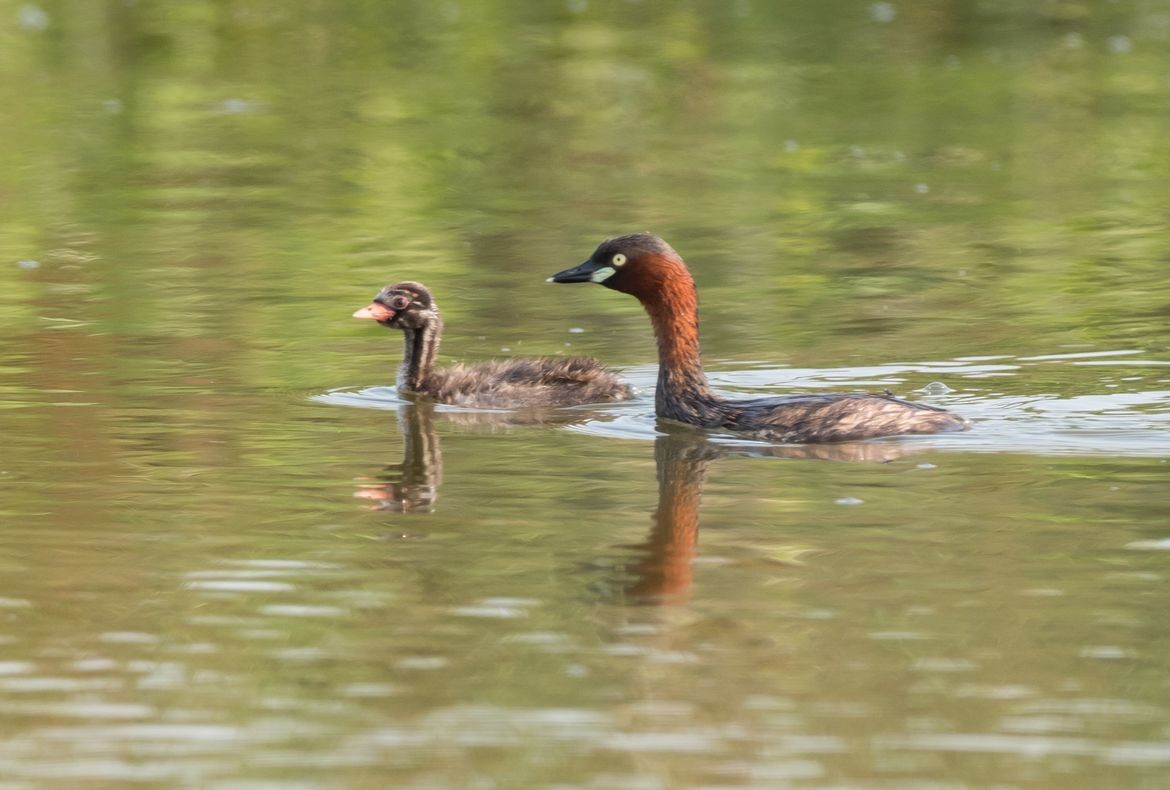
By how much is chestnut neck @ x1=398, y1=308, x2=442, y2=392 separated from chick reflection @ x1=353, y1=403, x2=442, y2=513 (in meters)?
0.89

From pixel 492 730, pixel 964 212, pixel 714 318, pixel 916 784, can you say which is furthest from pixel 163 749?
pixel 964 212

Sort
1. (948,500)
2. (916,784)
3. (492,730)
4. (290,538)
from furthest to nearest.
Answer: (948,500)
(290,538)
(492,730)
(916,784)

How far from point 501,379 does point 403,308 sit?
1.03m

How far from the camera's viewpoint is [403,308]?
39.0 ft

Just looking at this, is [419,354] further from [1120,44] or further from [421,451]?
[1120,44]

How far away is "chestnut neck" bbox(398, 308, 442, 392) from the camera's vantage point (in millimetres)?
11445

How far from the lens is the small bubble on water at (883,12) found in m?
27.7

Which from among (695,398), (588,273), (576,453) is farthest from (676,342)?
(576,453)

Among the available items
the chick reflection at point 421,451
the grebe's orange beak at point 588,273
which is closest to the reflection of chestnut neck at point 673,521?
the chick reflection at point 421,451

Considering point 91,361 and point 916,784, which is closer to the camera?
point 916,784

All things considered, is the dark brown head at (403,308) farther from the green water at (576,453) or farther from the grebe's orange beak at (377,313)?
the green water at (576,453)

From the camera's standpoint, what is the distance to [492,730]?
566 centimetres

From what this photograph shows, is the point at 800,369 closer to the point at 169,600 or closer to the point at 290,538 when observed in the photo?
the point at 290,538

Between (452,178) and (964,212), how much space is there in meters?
4.24
